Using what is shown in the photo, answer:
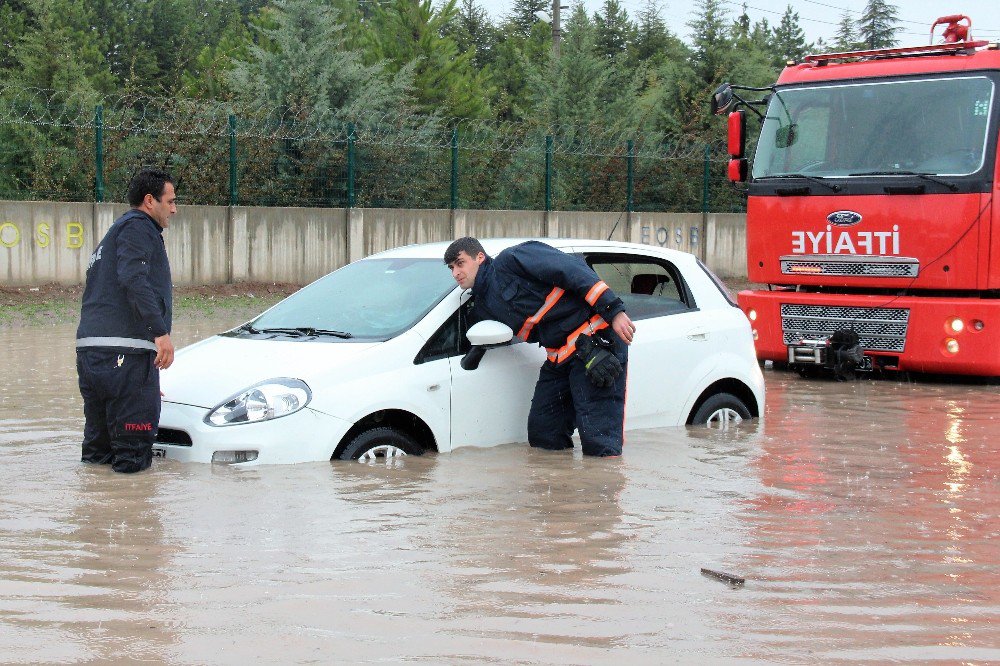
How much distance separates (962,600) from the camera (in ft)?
16.4

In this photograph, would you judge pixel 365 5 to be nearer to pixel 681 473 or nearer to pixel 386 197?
pixel 386 197

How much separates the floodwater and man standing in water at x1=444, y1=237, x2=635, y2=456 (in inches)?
10.8

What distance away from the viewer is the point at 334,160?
23016mm

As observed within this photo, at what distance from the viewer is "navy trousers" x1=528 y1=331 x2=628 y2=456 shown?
759 cm

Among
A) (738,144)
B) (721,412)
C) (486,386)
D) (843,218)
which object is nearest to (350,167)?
(738,144)

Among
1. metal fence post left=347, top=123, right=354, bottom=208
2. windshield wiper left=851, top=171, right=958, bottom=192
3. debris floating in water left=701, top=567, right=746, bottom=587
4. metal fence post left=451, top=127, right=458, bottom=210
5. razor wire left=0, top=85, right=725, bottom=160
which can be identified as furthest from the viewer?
metal fence post left=451, top=127, right=458, bottom=210

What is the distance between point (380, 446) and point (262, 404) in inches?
26.6

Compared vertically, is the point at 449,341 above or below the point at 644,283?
below

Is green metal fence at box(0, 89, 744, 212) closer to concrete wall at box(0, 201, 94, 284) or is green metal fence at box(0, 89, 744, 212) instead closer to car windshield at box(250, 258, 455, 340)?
concrete wall at box(0, 201, 94, 284)

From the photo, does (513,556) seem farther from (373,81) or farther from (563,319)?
(373,81)

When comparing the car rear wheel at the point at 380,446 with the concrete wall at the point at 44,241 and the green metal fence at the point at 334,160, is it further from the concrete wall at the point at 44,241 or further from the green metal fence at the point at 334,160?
the green metal fence at the point at 334,160

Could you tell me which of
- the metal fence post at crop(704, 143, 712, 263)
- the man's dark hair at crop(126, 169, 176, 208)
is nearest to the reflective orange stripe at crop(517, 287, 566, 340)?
the man's dark hair at crop(126, 169, 176, 208)

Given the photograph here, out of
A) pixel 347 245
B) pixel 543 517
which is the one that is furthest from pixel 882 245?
pixel 347 245

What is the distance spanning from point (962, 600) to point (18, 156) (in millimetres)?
18682
